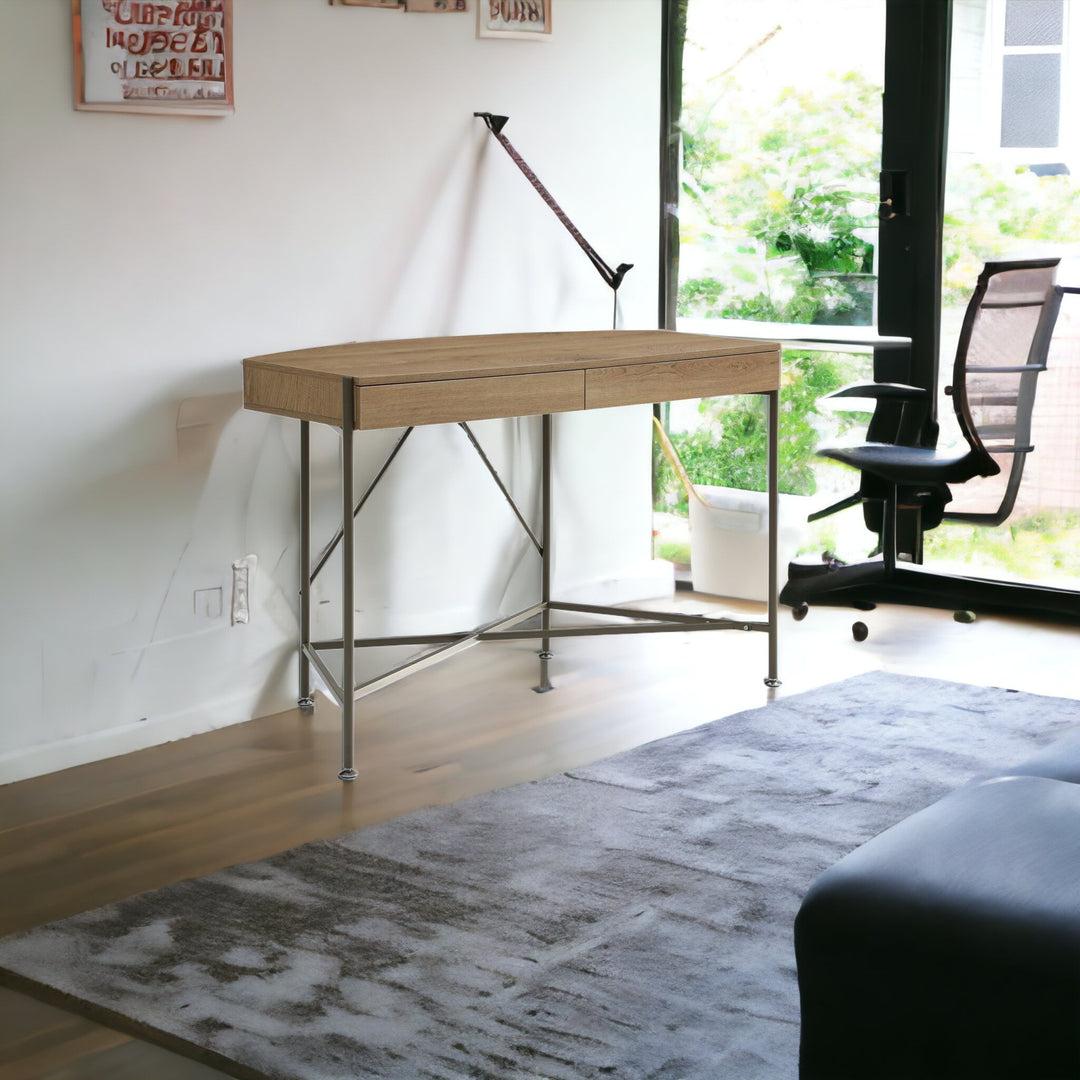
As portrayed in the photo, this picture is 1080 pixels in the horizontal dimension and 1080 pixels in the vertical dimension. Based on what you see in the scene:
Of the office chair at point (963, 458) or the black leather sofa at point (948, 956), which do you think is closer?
the black leather sofa at point (948, 956)

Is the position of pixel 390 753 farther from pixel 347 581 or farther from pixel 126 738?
pixel 126 738

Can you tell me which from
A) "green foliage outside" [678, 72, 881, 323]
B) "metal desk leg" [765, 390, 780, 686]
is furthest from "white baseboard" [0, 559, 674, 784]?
"green foliage outside" [678, 72, 881, 323]

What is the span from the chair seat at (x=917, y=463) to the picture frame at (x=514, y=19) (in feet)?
4.97

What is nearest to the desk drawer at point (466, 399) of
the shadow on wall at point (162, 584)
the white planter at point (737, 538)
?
the shadow on wall at point (162, 584)

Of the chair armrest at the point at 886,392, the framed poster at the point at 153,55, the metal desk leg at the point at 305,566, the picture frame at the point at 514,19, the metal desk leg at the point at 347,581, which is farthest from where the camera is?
the chair armrest at the point at 886,392

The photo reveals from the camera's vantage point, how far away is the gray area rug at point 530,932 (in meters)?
2.23

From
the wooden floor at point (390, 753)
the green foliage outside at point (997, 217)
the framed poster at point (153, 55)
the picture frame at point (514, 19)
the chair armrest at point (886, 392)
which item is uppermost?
the picture frame at point (514, 19)

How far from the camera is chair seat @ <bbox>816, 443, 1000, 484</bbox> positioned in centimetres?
469

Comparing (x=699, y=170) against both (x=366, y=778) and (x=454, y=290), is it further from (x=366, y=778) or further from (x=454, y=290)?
(x=366, y=778)

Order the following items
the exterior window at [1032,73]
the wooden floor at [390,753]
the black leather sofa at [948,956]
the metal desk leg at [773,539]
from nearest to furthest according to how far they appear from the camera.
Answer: the black leather sofa at [948,956], the wooden floor at [390,753], the metal desk leg at [773,539], the exterior window at [1032,73]

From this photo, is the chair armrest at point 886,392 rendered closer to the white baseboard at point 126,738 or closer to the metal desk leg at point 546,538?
the metal desk leg at point 546,538

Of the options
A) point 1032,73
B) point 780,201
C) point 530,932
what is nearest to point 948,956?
point 530,932

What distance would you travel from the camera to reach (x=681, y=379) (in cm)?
382

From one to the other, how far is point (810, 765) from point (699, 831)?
49cm
